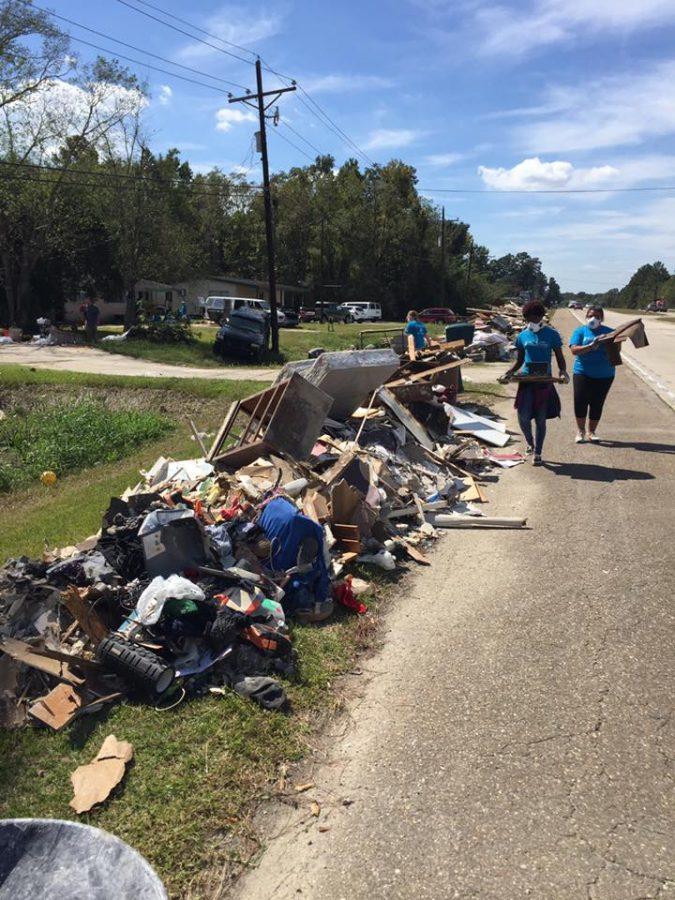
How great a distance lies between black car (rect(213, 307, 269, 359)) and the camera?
85.0 feet

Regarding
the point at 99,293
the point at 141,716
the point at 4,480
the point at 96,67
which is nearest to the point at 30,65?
the point at 96,67

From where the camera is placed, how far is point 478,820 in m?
A: 2.96

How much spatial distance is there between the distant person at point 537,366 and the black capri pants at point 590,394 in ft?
2.26

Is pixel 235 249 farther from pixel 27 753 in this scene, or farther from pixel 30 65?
pixel 27 753

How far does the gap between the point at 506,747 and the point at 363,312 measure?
53962 mm

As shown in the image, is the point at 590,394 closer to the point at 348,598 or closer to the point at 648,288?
the point at 348,598

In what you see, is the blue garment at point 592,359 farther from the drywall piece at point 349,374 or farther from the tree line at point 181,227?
the tree line at point 181,227

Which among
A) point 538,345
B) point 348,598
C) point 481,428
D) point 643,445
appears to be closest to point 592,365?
point 538,345

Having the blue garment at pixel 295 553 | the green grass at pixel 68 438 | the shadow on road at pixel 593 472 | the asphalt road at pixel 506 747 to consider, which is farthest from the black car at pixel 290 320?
the blue garment at pixel 295 553

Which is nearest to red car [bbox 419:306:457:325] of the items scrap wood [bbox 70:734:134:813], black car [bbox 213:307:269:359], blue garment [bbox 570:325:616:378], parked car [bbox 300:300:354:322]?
parked car [bbox 300:300:354:322]

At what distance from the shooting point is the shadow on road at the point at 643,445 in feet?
31.0

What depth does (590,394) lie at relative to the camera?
31.4 ft

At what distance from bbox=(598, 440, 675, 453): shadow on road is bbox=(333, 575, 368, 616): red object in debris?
234 inches

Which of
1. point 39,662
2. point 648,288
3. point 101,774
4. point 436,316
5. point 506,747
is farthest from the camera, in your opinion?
point 648,288
